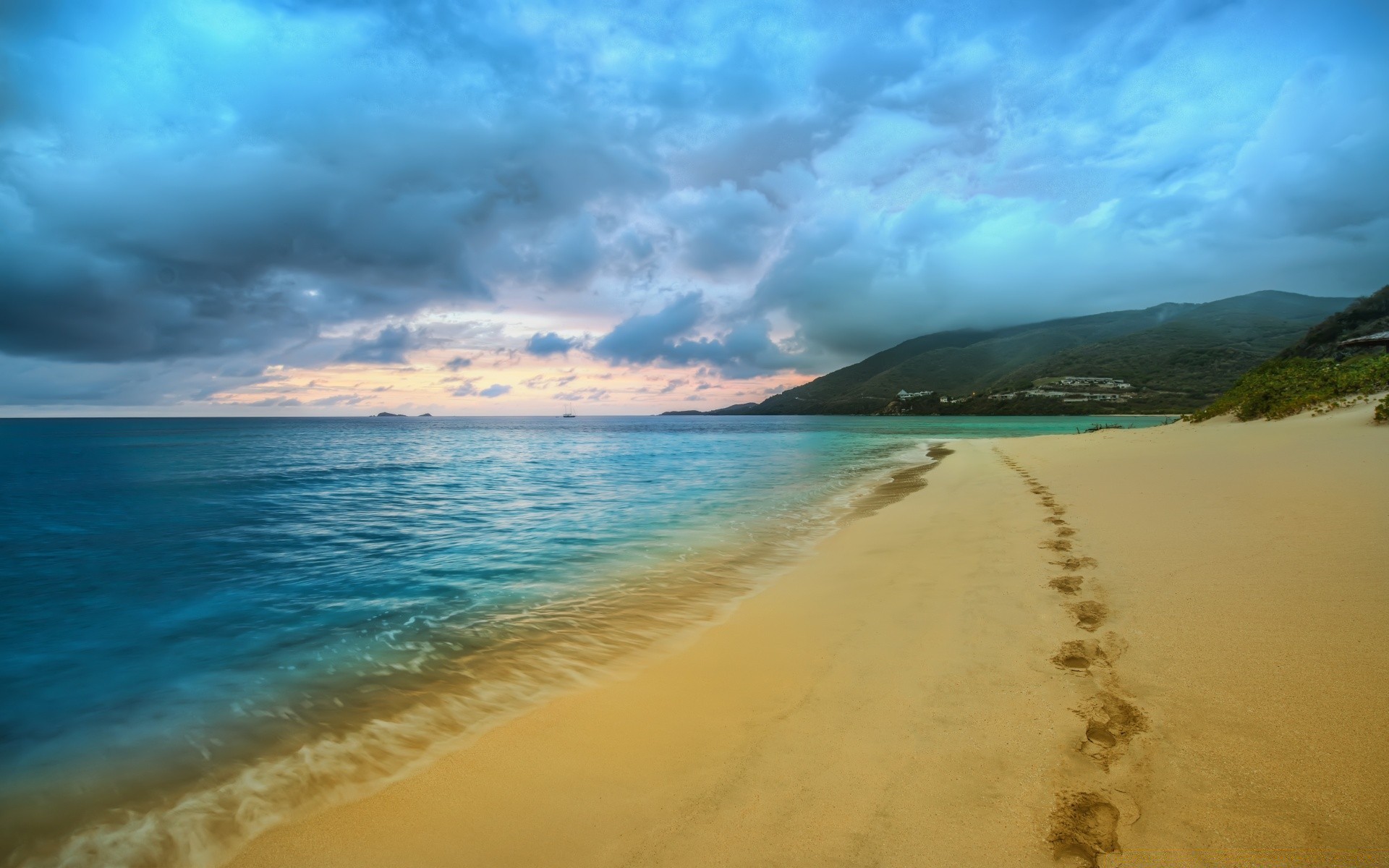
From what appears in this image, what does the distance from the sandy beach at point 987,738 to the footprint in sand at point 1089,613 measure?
2cm

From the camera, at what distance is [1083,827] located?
2.30m

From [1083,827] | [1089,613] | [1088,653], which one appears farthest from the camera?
[1089,613]

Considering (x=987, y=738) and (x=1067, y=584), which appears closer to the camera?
(x=987, y=738)

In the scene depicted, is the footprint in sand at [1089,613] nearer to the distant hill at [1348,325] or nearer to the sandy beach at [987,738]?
the sandy beach at [987,738]

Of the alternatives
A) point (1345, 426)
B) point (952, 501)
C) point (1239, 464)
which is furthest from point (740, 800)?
point (1345, 426)

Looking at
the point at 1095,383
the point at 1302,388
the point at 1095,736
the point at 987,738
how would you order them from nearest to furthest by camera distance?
1. the point at 1095,736
2. the point at 987,738
3. the point at 1302,388
4. the point at 1095,383

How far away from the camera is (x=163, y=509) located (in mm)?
16531

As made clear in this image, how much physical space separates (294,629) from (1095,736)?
26.5 ft

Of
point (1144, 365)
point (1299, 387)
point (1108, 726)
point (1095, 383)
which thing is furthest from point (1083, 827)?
point (1144, 365)

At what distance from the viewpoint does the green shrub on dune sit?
18.0m

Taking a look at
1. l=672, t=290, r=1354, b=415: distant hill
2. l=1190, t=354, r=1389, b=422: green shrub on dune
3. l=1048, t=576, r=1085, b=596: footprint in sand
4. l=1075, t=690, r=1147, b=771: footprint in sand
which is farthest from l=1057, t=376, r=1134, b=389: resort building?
l=1075, t=690, r=1147, b=771: footprint in sand

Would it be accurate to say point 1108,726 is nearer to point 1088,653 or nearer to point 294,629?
point 1088,653

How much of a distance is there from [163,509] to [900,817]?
73.4 ft

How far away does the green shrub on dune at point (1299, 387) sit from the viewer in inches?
707
